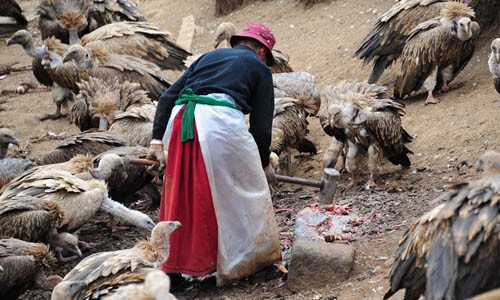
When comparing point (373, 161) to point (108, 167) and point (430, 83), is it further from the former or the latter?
point (108, 167)

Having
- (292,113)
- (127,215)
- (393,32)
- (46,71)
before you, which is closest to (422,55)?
(393,32)

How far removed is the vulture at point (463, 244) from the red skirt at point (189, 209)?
66.8 inches

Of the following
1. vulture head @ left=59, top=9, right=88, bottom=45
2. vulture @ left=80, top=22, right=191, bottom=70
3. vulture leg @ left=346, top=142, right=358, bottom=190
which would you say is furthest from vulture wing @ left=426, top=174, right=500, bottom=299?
vulture head @ left=59, top=9, right=88, bottom=45

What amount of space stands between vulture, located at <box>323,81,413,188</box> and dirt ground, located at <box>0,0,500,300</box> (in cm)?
22

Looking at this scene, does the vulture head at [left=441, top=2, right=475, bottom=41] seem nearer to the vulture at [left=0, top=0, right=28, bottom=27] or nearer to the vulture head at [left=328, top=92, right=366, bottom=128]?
the vulture head at [left=328, top=92, right=366, bottom=128]

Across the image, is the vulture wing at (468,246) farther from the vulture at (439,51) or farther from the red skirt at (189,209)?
the vulture at (439,51)

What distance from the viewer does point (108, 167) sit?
7.23 meters

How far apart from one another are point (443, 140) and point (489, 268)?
12.9 ft

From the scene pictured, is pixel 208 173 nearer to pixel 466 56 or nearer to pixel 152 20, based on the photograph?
pixel 466 56

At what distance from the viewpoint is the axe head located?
650 centimetres

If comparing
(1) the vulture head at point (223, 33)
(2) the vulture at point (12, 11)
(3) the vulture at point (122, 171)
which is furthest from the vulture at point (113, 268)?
(2) the vulture at point (12, 11)

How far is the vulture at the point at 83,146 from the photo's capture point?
8.05 meters

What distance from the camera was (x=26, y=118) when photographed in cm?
1109

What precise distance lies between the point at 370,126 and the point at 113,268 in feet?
10.2
